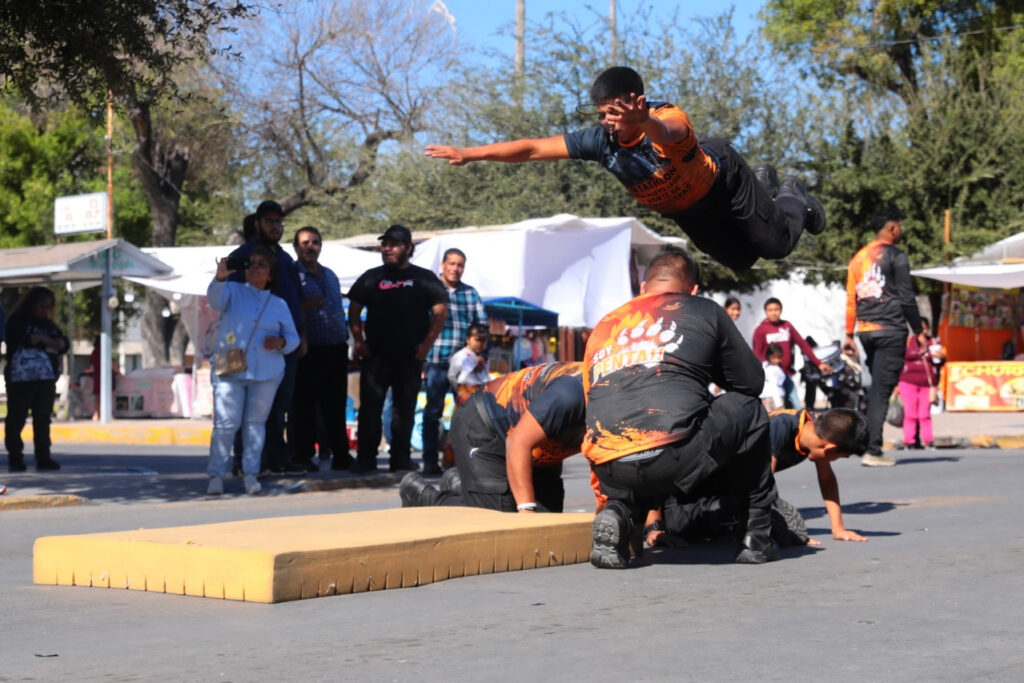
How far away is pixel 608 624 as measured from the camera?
196 inches

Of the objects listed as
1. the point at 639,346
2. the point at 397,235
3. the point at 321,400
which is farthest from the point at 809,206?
the point at 321,400

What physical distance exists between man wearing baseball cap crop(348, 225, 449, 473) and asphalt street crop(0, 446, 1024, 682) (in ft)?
14.8

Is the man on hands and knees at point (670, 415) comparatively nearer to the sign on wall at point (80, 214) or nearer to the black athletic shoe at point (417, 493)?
the black athletic shoe at point (417, 493)

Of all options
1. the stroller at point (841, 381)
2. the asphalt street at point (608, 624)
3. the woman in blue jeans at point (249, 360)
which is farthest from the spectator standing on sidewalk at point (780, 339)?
the asphalt street at point (608, 624)

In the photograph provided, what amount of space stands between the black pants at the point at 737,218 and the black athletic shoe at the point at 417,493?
6.37ft

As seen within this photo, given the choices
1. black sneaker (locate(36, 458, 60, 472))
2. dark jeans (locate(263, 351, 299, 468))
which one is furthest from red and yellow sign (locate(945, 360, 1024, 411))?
black sneaker (locate(36, 458, 60, 472))

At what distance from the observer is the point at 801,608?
17.4 ft

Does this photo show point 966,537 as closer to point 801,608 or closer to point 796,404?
point 801,608

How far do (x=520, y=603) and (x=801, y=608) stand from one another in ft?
Answer: 3.39

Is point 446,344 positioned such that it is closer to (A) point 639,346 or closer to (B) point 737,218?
(B) point 737,218

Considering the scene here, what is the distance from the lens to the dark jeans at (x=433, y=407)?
487 inches

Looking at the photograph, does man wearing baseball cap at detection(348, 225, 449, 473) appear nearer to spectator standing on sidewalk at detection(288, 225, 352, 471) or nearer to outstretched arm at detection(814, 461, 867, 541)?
spectator standing on sidewalk at detection(288, 225, 352, 471)

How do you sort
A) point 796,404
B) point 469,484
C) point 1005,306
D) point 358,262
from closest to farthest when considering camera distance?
point 469,484 → point 796,404 → point 358,262 → point 1005,306

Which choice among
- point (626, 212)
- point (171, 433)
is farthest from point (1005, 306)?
point (171, 433)
